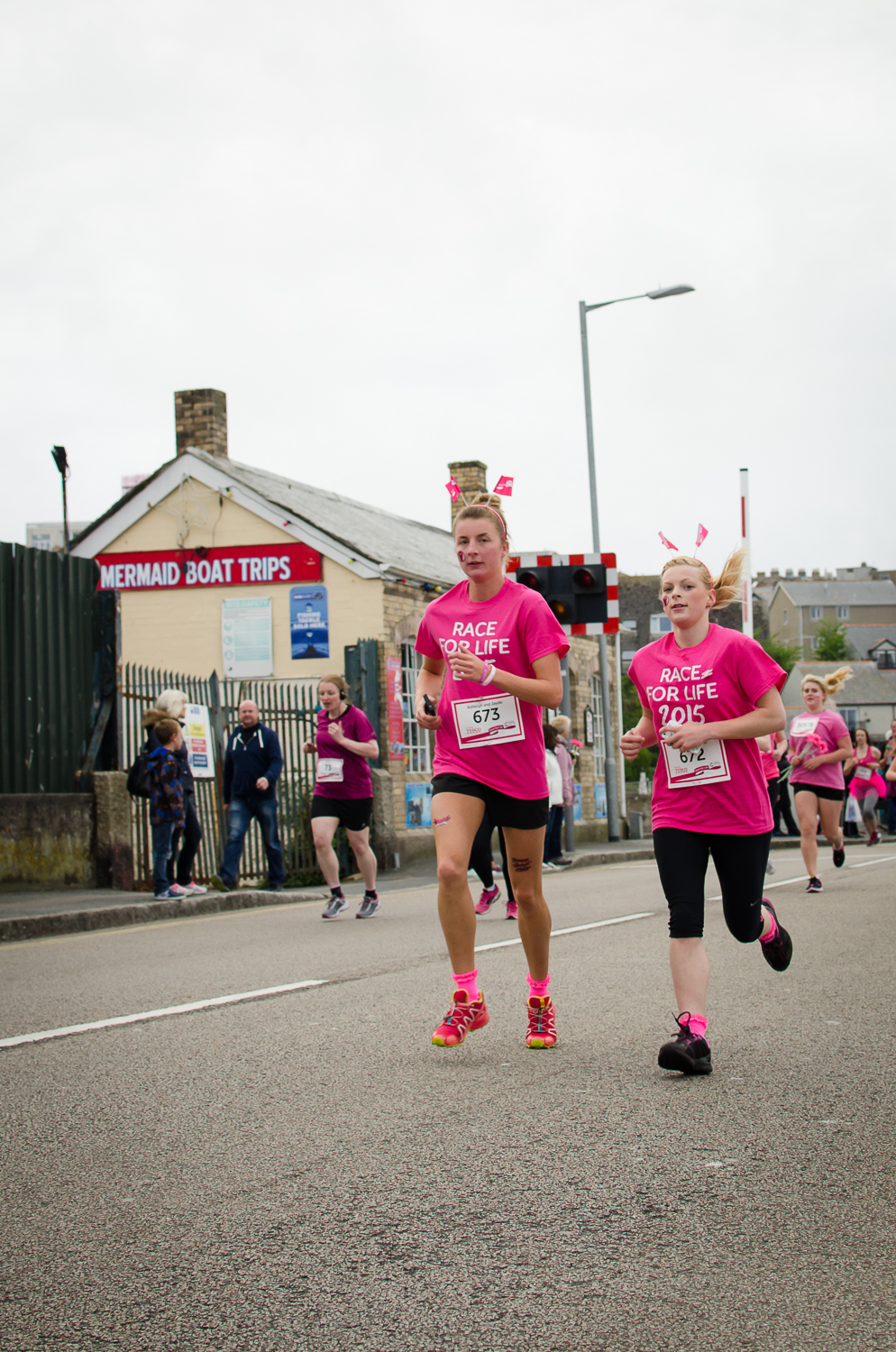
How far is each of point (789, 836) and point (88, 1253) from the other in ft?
79.0

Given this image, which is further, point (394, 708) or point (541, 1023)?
point (394, 708)

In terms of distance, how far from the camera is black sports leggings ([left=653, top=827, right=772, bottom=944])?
497 cm

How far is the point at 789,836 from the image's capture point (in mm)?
26125

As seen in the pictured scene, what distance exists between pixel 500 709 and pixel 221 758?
454 inches

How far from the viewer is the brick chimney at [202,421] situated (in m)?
26.0

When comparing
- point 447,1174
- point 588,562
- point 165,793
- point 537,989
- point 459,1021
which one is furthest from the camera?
point 588,562

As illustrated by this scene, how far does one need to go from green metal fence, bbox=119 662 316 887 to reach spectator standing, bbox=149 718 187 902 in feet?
4.55

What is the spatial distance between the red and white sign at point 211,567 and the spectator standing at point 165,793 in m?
10.5

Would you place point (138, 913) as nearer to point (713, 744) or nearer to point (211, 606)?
point (713, 744)

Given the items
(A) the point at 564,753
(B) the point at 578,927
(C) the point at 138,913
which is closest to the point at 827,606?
(A) the point at 564,753

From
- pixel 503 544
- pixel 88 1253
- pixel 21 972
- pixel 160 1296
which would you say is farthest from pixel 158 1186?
pixel 21 972

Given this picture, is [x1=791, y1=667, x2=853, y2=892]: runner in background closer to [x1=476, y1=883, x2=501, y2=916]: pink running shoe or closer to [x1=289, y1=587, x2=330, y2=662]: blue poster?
[x1=476, y1=883, x2=501, y2=916]: pink running shoe

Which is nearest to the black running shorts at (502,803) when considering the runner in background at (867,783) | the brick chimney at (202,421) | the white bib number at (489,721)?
the white bib number at (489,721)

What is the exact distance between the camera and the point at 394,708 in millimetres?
22297
